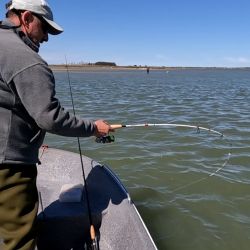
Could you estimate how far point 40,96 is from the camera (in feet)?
8.57

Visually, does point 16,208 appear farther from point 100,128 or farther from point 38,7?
point 38,7

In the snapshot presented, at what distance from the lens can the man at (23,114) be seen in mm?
2559

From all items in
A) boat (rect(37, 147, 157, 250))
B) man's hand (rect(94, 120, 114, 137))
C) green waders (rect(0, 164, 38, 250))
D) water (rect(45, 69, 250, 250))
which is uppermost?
man's hand (rect(94, 120, 114, 137))

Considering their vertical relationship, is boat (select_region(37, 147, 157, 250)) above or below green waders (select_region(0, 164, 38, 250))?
below

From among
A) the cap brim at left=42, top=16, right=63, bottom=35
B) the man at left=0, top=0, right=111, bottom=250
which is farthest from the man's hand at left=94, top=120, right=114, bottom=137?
the cap brim at left=42, top=16, right=63, bottom=35

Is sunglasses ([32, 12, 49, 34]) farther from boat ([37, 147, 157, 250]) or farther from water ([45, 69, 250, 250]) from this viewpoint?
water ([45, 69, 250, 250])

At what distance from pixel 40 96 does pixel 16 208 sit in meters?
0.91

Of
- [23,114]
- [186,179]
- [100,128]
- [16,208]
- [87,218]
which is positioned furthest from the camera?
[186,179]

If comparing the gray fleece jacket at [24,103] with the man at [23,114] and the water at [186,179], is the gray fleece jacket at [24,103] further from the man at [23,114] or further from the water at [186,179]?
the water at [186,179]

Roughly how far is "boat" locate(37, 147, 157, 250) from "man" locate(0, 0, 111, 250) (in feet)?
2.59

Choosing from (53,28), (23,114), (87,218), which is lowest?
(87,218)

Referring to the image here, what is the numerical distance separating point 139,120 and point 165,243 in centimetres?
880

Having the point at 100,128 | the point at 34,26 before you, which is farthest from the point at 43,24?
the point at 100,128

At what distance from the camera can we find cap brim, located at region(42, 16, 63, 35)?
2.83 meters
